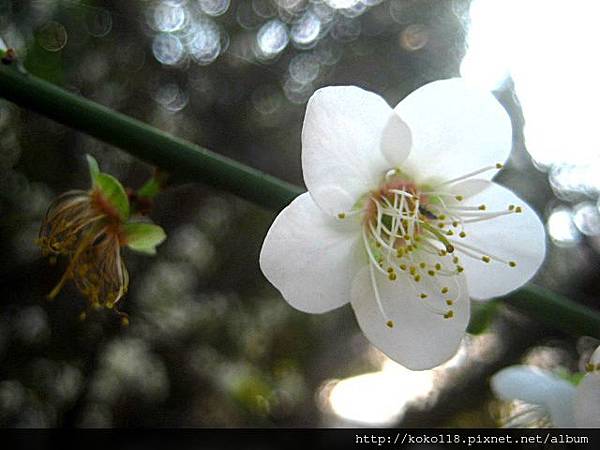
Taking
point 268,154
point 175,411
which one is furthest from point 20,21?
point 175,411

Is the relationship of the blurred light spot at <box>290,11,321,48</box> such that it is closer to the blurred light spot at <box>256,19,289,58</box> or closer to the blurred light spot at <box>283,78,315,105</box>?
the blurred light spot at <box>256,19,289,58</box>

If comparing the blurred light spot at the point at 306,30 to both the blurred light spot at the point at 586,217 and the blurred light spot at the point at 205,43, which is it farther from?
the blurred light spot at the point at 586,217

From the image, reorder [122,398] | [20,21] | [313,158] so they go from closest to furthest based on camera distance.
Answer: [313,158]
[20,21]
[122,398]

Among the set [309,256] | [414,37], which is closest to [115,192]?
[309,256]

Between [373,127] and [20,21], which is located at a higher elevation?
[373,127]

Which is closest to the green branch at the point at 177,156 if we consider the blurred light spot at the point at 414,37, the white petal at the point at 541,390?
the white petal at the point at 541,390

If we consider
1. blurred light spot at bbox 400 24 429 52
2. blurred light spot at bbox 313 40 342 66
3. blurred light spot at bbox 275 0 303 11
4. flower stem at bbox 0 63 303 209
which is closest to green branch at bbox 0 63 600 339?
flower stem at bbox 0 63 303 209

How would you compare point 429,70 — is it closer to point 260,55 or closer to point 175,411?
point 260,55
